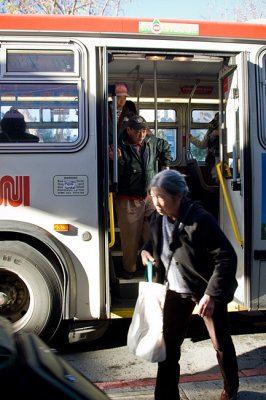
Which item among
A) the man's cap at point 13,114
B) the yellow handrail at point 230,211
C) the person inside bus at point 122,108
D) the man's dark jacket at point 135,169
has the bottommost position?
the yellow handrail at point 230,211

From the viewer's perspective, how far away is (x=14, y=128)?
4.54 m

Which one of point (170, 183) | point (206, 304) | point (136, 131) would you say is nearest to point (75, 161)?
point (136, 131)

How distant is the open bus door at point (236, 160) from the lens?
4770 mm

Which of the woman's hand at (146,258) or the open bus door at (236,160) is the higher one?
the open bus door at (236,160)

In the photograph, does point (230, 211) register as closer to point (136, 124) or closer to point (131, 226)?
point (131, 226)

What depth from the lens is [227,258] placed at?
3229 millimetres

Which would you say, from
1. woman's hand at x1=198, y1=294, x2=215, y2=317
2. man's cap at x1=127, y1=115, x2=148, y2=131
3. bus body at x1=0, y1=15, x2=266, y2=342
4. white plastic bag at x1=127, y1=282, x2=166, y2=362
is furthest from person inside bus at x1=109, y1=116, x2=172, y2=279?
woman's hand at x1=198, y1=294, x2=215, y2=317

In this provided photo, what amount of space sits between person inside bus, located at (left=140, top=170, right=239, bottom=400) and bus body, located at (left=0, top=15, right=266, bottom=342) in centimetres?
115

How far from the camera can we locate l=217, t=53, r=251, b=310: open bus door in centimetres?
477

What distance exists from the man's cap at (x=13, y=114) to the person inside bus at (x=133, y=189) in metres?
1.22

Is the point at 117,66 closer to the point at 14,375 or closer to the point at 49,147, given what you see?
the point at 49,147

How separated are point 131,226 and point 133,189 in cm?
38

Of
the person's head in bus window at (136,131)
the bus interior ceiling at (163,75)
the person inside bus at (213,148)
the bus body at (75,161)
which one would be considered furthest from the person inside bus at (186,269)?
the bus interior ceiling at (163,75)

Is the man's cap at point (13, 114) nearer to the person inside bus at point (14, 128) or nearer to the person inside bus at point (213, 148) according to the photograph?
the person inside bus at point (14, 128)
